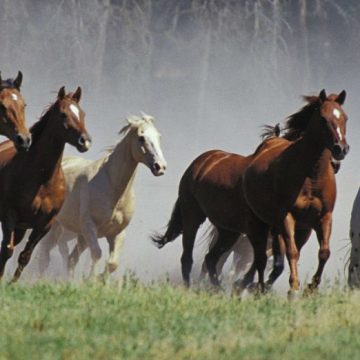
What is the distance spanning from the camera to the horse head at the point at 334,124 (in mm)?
13211

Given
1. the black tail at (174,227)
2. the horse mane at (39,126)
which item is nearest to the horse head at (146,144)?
the black tail at (174,227)

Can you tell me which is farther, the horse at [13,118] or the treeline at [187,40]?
the treeline at [187,40]

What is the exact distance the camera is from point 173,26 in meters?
54.8

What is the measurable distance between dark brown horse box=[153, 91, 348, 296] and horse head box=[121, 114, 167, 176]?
41cm

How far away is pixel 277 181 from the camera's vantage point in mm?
14078

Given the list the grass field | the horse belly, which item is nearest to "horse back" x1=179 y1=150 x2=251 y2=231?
the horse belly

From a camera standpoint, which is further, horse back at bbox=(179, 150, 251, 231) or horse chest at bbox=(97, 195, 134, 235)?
horse chest at bbox=(97, 195, 134, 235)

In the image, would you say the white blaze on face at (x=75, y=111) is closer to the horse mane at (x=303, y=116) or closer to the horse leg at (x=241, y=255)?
the horse mane at (x=303, y=116)

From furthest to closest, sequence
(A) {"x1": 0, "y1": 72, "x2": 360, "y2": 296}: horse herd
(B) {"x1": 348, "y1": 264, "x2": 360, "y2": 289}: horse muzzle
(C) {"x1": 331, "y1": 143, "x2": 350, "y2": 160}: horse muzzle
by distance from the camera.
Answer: (B) {"x1": 348, "y1": 264, "x2": 360, "y2": 289}: horse muzzle → (A) {"x1": 0, "y1": 72, "x2": 360, "y2": 296}: horse herd → (C) {"x1": 331, "y1": 143, "x2": 350, "y2": 160}: horse muzzle

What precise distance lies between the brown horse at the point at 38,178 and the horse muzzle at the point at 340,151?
236cm

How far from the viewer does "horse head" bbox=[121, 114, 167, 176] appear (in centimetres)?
1695

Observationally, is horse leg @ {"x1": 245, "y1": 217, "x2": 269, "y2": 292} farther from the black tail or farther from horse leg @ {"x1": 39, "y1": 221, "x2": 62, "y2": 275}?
horse leg @ {"x1": 39, "y1": 221, "x2": 62, "y2": 275}

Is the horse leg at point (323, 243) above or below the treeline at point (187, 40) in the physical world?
below

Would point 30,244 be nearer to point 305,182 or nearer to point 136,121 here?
point 305,182
